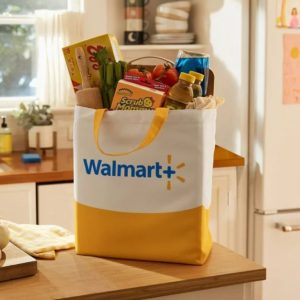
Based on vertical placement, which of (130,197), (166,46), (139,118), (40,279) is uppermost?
(166,46)

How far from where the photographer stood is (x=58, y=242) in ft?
4.64

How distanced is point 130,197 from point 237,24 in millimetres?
1845

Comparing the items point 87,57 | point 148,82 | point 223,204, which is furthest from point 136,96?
point 223,204

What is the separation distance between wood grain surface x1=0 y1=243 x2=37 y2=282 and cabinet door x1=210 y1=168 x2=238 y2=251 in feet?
5.78

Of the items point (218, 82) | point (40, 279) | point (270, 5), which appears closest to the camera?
point (40, 279)

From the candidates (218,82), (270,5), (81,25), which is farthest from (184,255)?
(81,25)

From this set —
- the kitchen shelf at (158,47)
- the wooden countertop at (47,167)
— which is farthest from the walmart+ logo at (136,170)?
the kitchen shelf at (158,47)

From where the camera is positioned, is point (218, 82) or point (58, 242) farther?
point (218, 82)

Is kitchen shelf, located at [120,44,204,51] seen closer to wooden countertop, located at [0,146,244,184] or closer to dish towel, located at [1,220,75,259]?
wooden countertop, located at [0,146,244,184]

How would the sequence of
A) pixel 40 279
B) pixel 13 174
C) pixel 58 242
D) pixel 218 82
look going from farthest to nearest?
1. pixel 218 82
2. pixel 13 174
3. pixel 58 242
4. pixel 40 279

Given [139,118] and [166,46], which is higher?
[166,46]

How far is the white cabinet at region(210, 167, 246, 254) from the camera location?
9.69ft

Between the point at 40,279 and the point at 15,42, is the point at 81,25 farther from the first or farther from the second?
the point at 40,279

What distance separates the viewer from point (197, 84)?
1.31 meters
